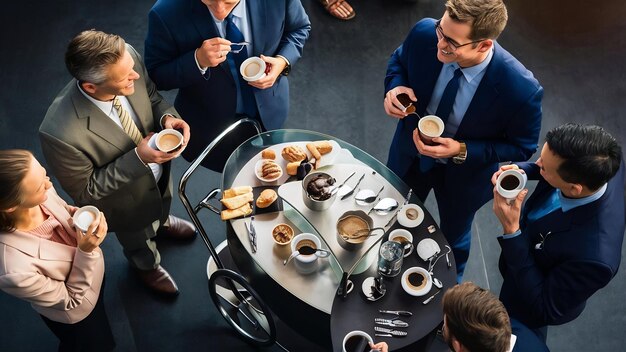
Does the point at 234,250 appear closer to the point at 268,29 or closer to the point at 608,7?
the point at 268,29

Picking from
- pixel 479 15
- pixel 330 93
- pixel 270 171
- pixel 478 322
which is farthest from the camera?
pixel 330 93

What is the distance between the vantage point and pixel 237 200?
3578 mm

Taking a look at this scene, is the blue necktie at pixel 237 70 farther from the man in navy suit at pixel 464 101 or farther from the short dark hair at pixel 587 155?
the short dark hair at pixel 587 155

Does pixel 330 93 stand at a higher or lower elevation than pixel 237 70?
lower

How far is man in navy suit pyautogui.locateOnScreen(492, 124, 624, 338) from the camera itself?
3018 mm

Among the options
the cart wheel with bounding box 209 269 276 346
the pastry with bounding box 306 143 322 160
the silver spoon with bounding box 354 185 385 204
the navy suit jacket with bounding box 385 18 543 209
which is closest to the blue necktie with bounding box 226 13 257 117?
the pastry with bounding box 306 143 322 160

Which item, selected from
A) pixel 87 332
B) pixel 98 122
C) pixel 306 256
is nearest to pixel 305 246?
pixel 306 256

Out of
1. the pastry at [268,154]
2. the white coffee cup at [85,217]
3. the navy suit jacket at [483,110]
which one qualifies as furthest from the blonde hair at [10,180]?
the navy suit jacket at [483,110]

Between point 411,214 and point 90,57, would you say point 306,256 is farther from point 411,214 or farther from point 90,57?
point 90,57

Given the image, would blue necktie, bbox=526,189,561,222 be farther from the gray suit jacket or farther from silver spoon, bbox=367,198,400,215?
the gray suit jacket

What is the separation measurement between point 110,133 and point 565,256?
2.60m

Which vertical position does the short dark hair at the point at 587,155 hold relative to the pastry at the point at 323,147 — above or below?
above

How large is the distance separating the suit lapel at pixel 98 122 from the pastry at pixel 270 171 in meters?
0.83

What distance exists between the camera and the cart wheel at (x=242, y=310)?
3.97 m
